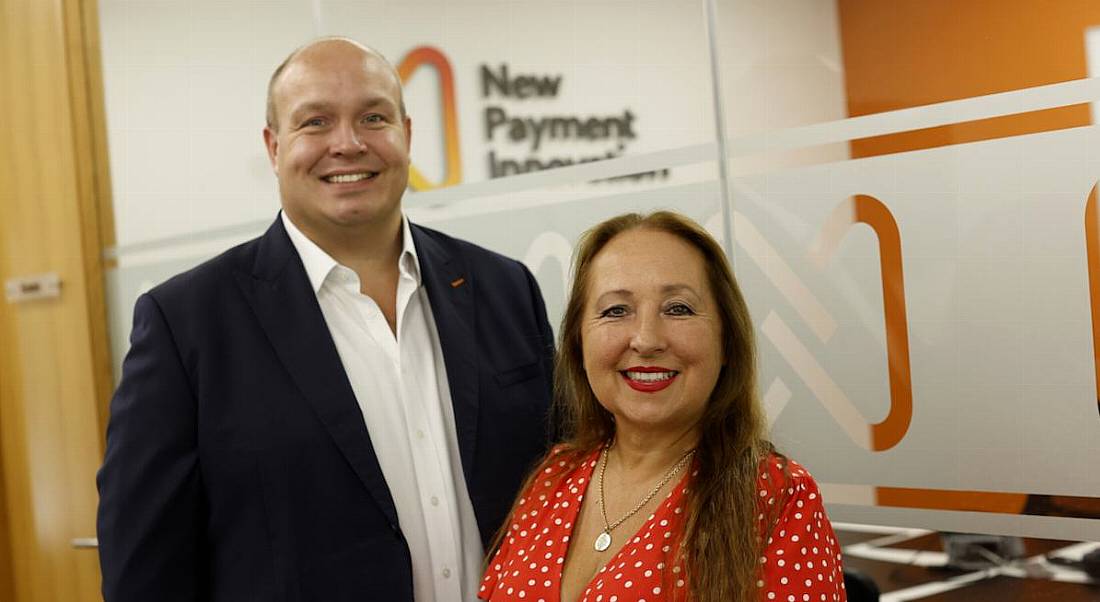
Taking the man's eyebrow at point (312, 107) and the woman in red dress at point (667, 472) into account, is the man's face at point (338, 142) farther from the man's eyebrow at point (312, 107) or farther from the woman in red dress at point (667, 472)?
the woman in red dress at point (667, 472)

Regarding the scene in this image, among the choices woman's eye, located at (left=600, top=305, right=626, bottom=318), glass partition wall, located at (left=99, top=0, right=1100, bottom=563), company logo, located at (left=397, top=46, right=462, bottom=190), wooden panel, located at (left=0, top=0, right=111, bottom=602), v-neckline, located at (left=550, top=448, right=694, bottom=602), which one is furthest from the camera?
wooden panel, located at (left=0, top=0, right=111, bottom=602)

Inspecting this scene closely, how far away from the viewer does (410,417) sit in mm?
2193

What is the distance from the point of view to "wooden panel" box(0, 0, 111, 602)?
157 inches

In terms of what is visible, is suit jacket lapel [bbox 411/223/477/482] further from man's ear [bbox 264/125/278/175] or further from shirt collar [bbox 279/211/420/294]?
man's ear [bbox 264/125/278/175]

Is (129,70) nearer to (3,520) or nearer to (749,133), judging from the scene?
(3,520)

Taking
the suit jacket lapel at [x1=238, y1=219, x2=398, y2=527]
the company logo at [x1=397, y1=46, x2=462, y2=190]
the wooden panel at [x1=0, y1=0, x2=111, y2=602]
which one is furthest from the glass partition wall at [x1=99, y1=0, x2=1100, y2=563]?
the wooden panel at [x1=0, y1=0, x2=111, y2=602]

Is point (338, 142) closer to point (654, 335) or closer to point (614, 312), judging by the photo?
point (614, 312)

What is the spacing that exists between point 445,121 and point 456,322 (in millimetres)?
973

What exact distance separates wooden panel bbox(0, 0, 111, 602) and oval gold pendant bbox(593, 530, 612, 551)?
2816 mm

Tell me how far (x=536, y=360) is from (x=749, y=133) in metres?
0.69

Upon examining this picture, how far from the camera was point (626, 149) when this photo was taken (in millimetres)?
2672

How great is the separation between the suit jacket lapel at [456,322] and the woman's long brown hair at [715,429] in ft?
0.60

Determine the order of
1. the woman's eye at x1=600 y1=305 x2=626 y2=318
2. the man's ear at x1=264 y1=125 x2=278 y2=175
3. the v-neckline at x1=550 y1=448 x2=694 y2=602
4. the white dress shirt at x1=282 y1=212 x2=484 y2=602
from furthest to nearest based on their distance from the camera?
the man's ear at x1=264 y1=125 x2=278 y2=175 → the white dress shirt at x1=282 y1=212 x2=484 y2=602 → the woman's eye at x1=600 y1=305 x2=626 y2=318 → the v-neckline at x1=550 y1=448 x2=694 y2=602

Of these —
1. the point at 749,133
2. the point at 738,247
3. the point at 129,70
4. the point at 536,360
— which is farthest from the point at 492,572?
the point at 129,70
